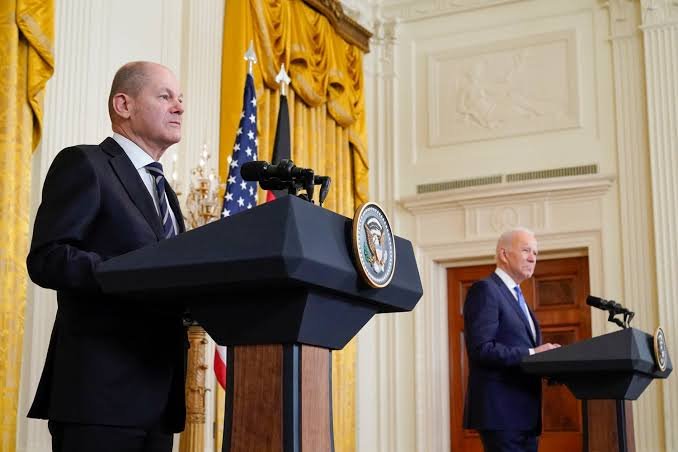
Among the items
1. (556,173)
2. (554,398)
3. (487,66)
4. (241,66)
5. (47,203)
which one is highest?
(487,66)

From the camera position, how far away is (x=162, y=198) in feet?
7.41

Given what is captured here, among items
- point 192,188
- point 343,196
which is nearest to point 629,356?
point 192,188

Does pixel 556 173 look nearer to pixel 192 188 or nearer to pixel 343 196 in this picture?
pixel 343 196

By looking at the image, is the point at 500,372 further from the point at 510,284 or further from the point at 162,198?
the point at 162,198

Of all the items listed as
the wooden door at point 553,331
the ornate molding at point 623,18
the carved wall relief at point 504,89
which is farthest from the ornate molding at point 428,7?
the wooden door at point 553,331

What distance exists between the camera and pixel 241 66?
688 cm

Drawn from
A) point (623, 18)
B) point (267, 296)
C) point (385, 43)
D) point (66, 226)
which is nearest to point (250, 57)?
point (385, 43)

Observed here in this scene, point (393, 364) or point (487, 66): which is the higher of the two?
point (487, 66)

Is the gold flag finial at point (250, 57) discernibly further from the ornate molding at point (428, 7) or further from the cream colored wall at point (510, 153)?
the ornate molding at point (428, 7)

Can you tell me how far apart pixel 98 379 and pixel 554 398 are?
653cm

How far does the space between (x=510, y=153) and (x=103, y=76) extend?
4.00 meters

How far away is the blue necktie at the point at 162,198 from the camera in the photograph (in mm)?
2234

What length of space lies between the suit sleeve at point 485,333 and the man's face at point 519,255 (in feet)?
1.11

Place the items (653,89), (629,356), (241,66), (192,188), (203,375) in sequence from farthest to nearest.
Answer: (653,89)
(241,66)
(192,188)
(203,375)
(629,356)
